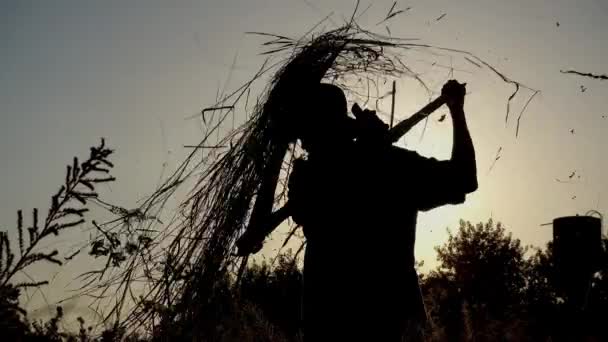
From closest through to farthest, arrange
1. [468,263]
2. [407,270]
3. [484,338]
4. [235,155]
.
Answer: [407,270]
[235,155]
[484,338]
[468,263]

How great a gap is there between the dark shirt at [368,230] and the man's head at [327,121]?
0.06m

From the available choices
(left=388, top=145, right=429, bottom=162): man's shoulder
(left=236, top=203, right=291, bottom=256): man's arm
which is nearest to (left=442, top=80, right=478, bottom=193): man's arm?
(left=388, top=145, right=429, bottom=162): man's shoulder

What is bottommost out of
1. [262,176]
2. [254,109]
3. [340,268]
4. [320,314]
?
[320,314]

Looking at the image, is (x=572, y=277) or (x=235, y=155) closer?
(x=572, y=277)

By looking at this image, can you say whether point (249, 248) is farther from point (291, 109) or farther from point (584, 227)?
point (584, 227)

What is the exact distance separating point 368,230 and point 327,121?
47cm

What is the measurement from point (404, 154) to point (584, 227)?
130 centimetres

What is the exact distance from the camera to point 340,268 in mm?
2188

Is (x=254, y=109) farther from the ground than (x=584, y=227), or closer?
farther from the ground

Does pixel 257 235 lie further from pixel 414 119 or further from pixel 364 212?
pixel 414 119

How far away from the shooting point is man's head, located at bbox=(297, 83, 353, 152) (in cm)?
229

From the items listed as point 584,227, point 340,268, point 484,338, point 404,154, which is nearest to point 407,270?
point 340,268

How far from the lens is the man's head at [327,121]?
2.29 meters

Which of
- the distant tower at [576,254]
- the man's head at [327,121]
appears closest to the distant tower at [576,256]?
the distant tower at [576,254]
